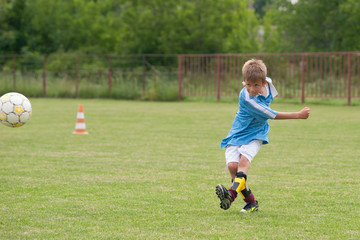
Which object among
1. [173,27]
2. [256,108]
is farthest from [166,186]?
[173,27]

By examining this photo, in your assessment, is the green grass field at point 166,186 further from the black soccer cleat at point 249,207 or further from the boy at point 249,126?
the boy at point 249,126

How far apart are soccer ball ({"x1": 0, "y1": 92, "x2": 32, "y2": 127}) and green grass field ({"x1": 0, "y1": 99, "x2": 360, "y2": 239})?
67 centimetres

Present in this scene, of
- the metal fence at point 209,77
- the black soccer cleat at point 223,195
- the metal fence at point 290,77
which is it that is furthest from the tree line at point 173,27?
the black soccer cleat at point 223,195

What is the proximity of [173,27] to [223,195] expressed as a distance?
36.0 m

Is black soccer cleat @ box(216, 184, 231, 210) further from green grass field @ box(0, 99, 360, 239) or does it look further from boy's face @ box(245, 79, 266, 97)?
boy's face @ box(245, 79, 266, 97)

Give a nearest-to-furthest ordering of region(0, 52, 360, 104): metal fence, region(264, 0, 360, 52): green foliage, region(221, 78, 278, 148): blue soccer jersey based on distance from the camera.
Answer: region(221, 78, 278, 148): blue soccer jersey → region(0, 52, 360, 104): metal fence → region(264, 0, 360, 52): green foliage

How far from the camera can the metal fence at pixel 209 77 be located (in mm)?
23956

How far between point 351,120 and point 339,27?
21.0m

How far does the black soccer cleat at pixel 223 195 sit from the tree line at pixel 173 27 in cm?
3172

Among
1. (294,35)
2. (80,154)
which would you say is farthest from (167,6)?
(80,154)

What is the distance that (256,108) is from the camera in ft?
17.2

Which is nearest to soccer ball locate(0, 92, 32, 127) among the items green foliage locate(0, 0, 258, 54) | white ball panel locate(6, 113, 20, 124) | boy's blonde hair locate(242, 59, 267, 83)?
white ball panel locate(6, 113, 20, 124)

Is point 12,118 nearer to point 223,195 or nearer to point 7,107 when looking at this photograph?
point 7,107

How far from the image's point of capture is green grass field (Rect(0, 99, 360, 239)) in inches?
188
